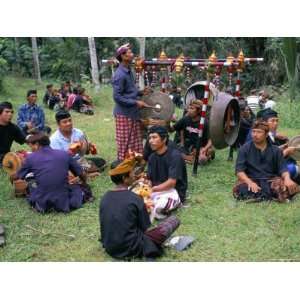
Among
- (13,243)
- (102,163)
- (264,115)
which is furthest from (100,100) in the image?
(13,243)

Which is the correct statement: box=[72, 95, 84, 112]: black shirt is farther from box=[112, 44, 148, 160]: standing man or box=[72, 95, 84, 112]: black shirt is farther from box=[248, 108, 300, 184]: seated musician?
box=[248, 108, 300, 184]: seated musician

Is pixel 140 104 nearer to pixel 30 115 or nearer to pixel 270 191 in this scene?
pixel 270 191

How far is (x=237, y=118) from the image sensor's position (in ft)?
22.1

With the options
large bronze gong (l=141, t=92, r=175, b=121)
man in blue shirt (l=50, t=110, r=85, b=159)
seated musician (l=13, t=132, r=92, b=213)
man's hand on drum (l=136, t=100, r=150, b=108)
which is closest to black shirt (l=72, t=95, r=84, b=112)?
large bronze gong (l=141, t=92, r=175, b=121)

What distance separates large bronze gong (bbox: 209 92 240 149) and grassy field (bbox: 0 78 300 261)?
0.58m

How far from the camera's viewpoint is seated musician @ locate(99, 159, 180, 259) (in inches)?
146

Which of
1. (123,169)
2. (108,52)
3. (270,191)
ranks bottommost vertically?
(108,52)

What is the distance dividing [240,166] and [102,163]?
2.24 meters

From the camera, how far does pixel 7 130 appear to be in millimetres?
6484

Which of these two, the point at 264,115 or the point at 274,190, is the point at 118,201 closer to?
the point at 274,190

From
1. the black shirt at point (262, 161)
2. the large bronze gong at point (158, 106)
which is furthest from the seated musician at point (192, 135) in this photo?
the black shirt at point (262, 161)

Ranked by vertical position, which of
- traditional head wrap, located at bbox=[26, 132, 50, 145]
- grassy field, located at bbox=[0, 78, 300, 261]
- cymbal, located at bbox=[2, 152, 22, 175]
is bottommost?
grassy field, located at bbox=[0, 78, 300, 261]

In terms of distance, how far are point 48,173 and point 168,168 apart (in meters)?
1.24

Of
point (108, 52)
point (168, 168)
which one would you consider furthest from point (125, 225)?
point (108, 52)
